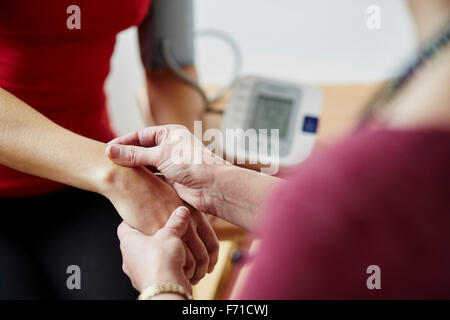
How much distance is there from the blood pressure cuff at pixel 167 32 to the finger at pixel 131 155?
1.34 feet

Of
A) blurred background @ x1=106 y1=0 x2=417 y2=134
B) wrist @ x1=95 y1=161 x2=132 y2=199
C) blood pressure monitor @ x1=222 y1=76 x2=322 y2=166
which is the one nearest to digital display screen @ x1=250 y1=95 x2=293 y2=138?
blood pressure monitor @ x1=222 y1=76 x2=322 y2=166

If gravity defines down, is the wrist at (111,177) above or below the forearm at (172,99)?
below

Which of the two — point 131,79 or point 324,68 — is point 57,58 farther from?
point 324,68

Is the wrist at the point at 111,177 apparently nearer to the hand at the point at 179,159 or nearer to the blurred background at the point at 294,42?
the hand at the point at 179,159

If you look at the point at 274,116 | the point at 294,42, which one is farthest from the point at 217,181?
the point at 294,42

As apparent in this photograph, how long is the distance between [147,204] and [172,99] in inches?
15.8

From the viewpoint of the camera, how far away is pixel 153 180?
0.79 m

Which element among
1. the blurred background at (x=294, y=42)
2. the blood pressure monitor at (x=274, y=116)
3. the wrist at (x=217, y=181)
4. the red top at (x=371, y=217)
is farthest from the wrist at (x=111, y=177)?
the blurred background at (x=294, y=42)

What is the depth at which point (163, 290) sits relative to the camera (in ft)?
1.94

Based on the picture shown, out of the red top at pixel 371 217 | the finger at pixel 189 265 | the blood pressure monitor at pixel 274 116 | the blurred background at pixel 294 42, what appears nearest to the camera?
the red top at pixel 371 217

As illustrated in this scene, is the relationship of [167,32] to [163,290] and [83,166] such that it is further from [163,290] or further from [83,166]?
[163,290]

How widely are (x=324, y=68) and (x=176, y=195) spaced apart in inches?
31.0

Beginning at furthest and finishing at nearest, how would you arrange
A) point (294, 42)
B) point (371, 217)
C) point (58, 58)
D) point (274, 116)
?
point (294, 42)
point (274, 116)
point (58, 58)
point (371, 217)

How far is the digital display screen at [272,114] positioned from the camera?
1044mm
